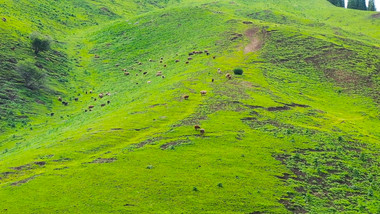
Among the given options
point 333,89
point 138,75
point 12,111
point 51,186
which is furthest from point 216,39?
point 51,186

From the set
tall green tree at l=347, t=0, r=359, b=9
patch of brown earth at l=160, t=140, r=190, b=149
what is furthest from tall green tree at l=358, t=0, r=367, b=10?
patch of brown earth at l=160, t=140, r=190, b=149

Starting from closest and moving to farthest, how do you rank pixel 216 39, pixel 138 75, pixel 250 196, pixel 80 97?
pixel 250 196 → pixel 80 97 → pixel 138 75 → pixel 216 39

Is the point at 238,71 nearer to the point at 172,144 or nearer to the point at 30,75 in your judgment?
the point at 172,144

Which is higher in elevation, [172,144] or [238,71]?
[238,71]

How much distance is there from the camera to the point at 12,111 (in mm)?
63719

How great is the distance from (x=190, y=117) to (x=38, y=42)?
175ft

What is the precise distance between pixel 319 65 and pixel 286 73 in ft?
32.0

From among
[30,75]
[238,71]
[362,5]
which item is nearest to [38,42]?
[30,75]

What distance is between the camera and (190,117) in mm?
51531

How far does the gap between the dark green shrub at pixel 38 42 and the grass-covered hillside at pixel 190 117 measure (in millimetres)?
1674

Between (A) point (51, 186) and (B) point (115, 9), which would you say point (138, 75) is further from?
(B) point (115, 9)

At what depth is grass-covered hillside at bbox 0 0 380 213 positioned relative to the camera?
111 feet

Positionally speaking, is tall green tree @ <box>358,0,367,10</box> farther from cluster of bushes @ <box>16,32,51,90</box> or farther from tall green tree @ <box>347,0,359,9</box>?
cluster of bushes @ <box>16,32,51,90</box>

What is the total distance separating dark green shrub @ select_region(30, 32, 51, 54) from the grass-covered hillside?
1674 millimetres
